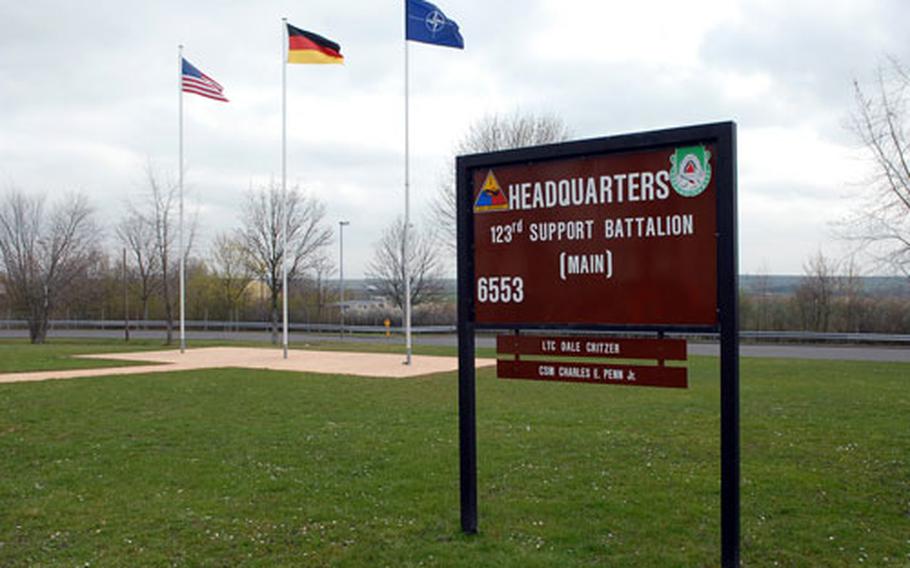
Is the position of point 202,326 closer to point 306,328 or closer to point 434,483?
point 306,328

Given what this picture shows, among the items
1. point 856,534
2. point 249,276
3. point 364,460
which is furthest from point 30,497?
point 249,276

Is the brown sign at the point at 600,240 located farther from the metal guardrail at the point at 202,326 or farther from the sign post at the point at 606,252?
the metal guardrail at the point at 202,326

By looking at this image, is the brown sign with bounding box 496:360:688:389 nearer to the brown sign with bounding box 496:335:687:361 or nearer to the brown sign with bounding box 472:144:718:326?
the brown sign with bounding box 496:335:687:361

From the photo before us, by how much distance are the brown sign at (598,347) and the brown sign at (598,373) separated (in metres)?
0.08

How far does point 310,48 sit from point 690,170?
2037 cm

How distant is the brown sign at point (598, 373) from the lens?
4.93m

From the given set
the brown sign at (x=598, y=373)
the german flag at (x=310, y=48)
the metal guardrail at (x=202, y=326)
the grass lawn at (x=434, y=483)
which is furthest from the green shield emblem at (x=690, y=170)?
the metal guardrail at (x=202, y=326)

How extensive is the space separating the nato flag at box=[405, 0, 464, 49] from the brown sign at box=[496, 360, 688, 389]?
1590 centimetres

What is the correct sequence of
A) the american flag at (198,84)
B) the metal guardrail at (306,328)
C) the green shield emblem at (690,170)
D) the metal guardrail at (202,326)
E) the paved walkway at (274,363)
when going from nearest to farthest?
the green shield emblem at (690,170)
the paved walkway at (274,363)
the american flag at (198,84)
the metal guardrail at (306,328)
the metal guardrail at (202,326)

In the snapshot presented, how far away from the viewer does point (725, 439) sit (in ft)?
15.2

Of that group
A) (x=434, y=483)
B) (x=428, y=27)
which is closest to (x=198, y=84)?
(x=428, y=27)

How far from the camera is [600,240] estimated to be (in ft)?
17.0

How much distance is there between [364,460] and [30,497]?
2.93m

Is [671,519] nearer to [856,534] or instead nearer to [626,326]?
[856,534]
